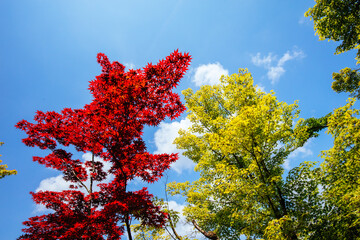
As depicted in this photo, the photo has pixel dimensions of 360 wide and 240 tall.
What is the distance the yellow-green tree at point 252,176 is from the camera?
5.91 metres

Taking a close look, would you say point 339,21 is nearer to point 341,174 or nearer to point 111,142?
point 341,174

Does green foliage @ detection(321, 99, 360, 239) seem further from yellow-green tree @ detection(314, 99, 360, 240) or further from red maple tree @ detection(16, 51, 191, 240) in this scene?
red maple tree @ detection(16, 51, 191, 240)

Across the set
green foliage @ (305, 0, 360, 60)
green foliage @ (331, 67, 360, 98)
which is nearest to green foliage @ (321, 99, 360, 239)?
green foliage @ (305, 0, 360, 60)

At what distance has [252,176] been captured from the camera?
292 inches

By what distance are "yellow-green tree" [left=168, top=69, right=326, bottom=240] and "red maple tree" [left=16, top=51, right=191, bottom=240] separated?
2.26m

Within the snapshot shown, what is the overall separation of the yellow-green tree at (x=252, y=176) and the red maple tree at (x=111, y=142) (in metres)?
2.26

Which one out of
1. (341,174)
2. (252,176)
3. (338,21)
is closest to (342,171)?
(341,174)

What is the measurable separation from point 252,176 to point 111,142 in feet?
19.7

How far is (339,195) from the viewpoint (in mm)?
5594

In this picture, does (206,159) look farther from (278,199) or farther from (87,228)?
(87,228)

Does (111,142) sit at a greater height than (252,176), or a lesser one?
greater

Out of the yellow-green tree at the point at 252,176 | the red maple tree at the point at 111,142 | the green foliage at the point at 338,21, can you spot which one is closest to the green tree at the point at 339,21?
the green foliage at the point at 338,21

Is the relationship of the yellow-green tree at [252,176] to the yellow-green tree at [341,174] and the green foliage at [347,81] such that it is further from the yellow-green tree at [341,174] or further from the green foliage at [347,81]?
the green foliage at [347,81]

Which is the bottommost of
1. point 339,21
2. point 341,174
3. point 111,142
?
point 341,174
